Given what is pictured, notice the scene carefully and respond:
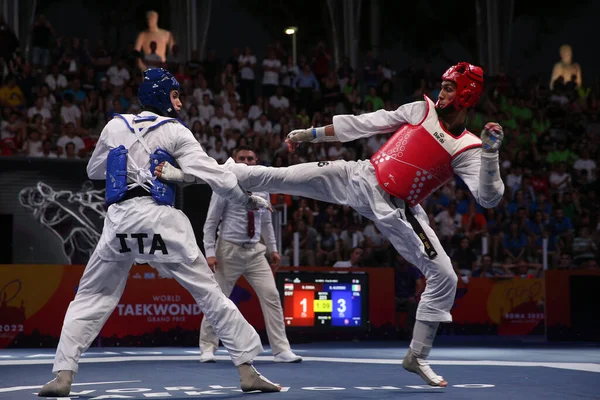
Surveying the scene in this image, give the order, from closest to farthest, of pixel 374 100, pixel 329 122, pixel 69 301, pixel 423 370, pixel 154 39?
pixel 423 370, pixel 69 301, pixel 329 122, pixel 374 100, pixel 154 39

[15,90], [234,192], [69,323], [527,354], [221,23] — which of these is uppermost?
[221,23]

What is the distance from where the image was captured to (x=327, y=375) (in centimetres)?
714

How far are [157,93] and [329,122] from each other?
40.2 ft

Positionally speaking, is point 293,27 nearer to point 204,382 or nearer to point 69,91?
point 69,91

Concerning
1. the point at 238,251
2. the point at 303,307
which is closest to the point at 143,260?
the point at 238,251

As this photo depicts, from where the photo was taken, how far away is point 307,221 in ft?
49.7

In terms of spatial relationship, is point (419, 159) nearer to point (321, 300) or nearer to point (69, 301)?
point (321, 300)

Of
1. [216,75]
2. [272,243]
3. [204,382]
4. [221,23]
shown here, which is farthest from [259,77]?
[204,382]

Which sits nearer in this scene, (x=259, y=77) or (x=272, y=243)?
(x=272, y=243)

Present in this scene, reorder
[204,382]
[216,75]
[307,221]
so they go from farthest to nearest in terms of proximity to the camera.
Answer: [216,75], [307,221], [204,382]

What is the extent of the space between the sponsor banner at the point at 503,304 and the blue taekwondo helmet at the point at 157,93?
28.7ft

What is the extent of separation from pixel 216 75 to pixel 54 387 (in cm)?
1356

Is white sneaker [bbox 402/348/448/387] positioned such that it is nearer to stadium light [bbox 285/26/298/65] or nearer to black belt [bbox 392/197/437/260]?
black belt [bbox 392/197/437/260]

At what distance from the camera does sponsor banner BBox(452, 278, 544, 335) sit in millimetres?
14031
